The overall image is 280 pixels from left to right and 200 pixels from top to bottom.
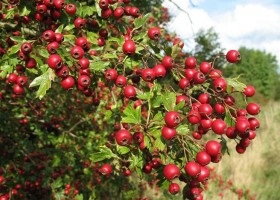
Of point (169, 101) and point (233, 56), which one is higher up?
point (233, 56)

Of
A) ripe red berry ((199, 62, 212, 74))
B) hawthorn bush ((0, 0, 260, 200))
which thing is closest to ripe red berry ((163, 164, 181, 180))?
hawthorn bush ((0, 0, 260, 200))

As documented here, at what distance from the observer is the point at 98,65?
261 centimetres

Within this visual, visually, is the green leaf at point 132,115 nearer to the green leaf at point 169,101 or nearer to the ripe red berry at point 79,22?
the green leaf at point 169,101

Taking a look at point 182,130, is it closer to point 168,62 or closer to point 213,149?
point 213,149

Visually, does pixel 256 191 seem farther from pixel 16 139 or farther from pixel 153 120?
pixel 153 120

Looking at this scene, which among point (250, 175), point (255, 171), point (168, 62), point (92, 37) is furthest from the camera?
point (255, 171)

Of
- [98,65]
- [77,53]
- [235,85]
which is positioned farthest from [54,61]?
[235,85]

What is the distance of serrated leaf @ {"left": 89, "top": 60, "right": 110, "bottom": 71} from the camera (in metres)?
2.58

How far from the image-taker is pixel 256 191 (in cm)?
917

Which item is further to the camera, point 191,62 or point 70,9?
point 70,9

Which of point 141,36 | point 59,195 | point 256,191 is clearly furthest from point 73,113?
point 141,36

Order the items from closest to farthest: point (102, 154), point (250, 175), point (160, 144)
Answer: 1. point (160, 144)
2. point (102, 154)
3. point (250, 175)

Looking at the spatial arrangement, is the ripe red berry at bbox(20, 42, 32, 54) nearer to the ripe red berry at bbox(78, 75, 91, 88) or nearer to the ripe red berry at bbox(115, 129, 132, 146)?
the ripe red berry at bbox(78, 75, 91, 88)

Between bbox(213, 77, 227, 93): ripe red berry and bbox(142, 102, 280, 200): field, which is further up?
bbox(213, 77, 227, 93): ripe red berry
